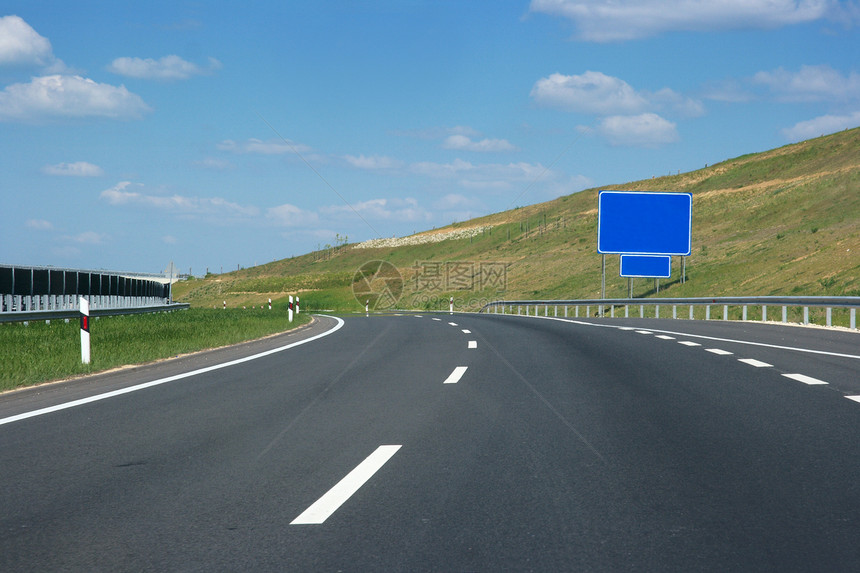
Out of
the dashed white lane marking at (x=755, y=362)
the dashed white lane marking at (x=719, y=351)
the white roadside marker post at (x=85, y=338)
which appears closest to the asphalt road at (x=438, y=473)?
the dashed white lane marking at (x=755, y=362)

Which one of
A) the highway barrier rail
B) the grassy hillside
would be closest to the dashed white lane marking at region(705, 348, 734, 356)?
the highway barrier rail

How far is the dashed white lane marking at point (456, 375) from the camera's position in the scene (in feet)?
33.9

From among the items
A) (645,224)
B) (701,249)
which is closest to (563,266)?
(701,249)

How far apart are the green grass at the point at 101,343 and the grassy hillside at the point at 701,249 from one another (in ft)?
95.6

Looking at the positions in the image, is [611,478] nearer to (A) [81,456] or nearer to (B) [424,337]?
(A) [81,456]

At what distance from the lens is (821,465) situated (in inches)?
220

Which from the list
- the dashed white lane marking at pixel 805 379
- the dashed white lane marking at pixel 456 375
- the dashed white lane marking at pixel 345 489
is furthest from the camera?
the dashed white lane marking at pixel 456 375

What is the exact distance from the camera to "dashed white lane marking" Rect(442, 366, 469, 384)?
10.3m

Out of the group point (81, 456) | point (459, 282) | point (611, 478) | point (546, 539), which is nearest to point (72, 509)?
point (81, 456)

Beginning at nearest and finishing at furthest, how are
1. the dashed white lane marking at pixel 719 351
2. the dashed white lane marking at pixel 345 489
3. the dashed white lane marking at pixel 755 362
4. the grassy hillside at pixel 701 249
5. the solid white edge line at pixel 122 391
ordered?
the dashed white lane marking at pixel 345 489 → the solid white edge line at pixel 122 391 → the dashed white lane marking at pixel 755 362 → the dashed white lane marking at pixel 719 351 → the grassy hillside at pixel 701 249

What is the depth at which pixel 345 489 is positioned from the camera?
5.08 m

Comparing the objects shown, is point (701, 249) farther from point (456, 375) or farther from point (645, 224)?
point (456, 375)

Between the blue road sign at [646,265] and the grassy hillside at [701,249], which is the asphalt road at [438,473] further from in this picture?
the grassy hillside at [701,249]

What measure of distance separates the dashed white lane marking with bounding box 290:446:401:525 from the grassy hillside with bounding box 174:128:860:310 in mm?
36680
